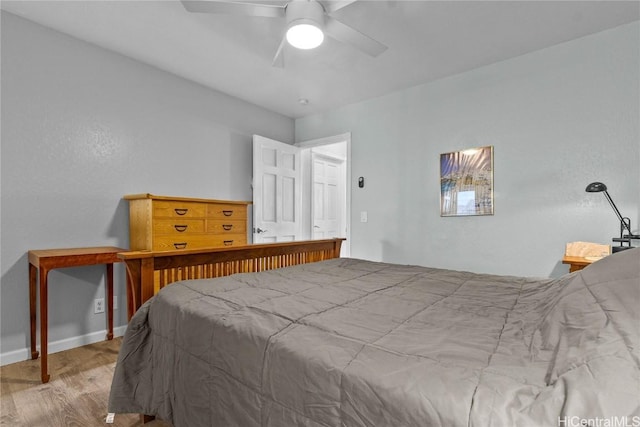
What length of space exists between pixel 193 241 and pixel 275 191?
1.40m

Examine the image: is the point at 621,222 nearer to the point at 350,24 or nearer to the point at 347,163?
the point at 350,24

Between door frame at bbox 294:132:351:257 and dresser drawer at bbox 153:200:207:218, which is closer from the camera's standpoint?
dresser drawer at bbox 153:200:207:218

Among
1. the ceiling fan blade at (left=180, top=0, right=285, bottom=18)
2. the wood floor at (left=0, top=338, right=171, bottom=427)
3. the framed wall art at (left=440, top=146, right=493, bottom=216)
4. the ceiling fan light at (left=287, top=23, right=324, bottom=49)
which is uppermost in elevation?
the ceiling fan blade at (left=180, top=0, right=285, bottom=18)

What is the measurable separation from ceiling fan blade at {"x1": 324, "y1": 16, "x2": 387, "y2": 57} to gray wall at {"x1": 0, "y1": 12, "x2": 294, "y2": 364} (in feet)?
6.69

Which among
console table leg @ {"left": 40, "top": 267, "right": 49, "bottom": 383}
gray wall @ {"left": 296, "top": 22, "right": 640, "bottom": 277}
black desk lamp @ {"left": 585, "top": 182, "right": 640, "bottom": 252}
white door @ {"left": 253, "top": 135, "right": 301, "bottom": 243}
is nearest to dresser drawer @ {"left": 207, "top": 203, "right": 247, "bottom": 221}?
white door @ {"left": 253, "top": 135, "right": 301, "bottom": 243}

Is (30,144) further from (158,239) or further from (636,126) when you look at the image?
(636,126)

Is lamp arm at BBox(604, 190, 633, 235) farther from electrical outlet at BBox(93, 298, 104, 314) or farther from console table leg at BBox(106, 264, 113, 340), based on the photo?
electrical outlet at BBox(93, 298, 104, 314)

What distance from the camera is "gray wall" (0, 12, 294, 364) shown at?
2.32 m

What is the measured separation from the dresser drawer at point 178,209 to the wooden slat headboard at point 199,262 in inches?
31.9

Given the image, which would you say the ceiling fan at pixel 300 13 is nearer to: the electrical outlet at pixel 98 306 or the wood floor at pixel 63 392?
the wood floor at pixel 63 392

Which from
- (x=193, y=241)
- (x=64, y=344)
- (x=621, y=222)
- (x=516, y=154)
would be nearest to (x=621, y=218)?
(x=621, y=222)

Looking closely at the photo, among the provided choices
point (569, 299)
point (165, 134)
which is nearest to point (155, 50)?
point (165, 134)

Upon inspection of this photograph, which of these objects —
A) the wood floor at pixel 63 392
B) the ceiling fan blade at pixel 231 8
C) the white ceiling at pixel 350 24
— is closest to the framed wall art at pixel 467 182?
the white ceiling at pixel 350 24

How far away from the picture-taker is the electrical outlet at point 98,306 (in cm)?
273
